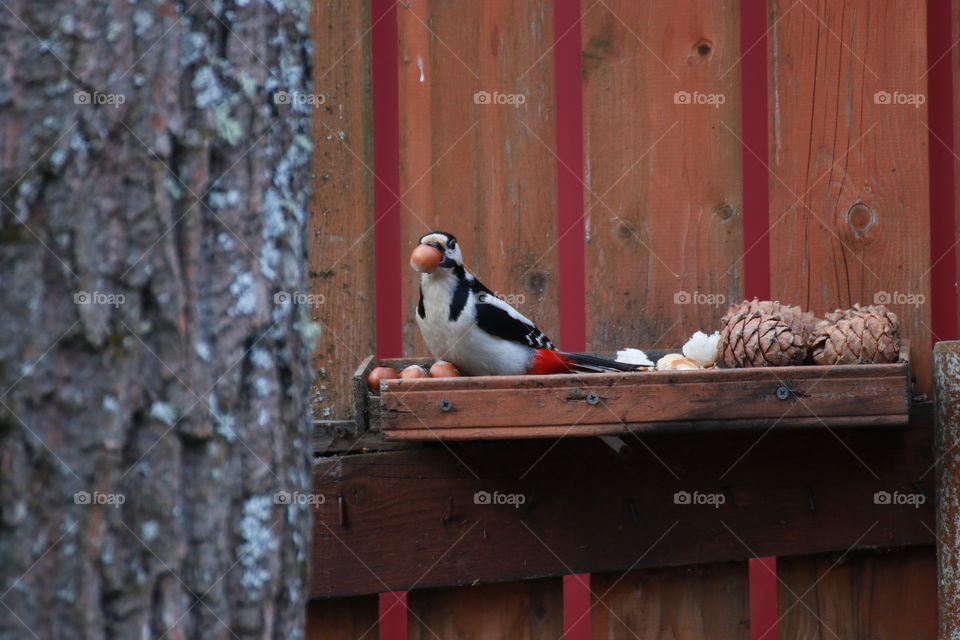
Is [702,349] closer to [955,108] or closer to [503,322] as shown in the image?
[503,322]

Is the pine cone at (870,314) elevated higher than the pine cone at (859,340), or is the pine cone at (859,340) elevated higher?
the pine cone at (870,314)

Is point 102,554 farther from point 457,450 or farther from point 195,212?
point 457,450

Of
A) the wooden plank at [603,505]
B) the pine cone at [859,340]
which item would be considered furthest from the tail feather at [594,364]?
the pine cone at [859,340]

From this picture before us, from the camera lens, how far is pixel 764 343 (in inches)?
90.3

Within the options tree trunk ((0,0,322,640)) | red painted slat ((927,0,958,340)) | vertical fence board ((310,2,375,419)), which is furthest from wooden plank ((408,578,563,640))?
tree trunk ((0,0,322,640))

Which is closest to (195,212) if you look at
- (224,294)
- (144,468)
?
(224,294)

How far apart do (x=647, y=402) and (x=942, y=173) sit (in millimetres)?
1352

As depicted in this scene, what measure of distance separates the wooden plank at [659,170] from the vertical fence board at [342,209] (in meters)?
0.61

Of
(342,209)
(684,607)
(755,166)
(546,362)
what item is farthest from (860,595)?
(342,209)

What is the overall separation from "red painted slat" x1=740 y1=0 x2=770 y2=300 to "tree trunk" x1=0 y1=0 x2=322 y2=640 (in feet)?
6.14

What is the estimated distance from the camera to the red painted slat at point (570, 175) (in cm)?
281

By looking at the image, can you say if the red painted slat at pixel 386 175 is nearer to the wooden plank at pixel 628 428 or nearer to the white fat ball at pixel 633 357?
the white fat ball at pixel 633 357

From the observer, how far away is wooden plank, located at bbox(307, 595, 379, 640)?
265 cm

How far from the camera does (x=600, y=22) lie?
280cm
